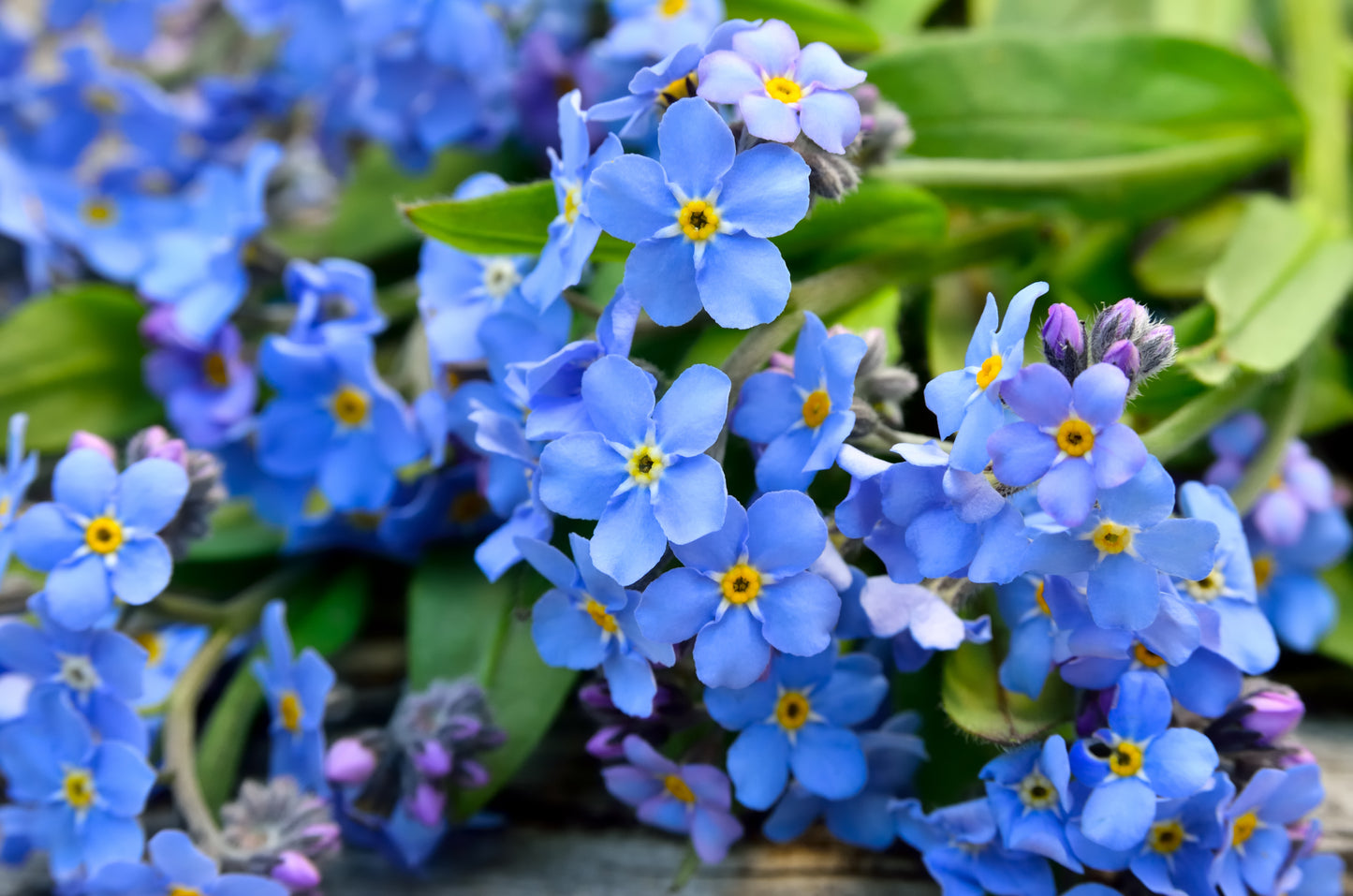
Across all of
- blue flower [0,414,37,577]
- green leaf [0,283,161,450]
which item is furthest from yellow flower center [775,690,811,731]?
green leaf [0,283,161,450]

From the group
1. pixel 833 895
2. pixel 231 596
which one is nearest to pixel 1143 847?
pixel 833 895

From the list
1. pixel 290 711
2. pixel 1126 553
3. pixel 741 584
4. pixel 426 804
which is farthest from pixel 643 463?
pixel 290 711

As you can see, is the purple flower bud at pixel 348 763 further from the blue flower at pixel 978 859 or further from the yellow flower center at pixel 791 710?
the blue flower at pixel 978 859

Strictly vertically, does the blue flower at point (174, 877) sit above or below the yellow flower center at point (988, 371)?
below

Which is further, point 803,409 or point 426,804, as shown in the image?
point 426,804

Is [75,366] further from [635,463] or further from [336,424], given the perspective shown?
[635,463]

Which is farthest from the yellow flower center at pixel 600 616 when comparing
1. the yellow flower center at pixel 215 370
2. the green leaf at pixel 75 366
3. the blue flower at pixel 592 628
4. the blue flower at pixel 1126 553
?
the green leaf at pixel 75 366
